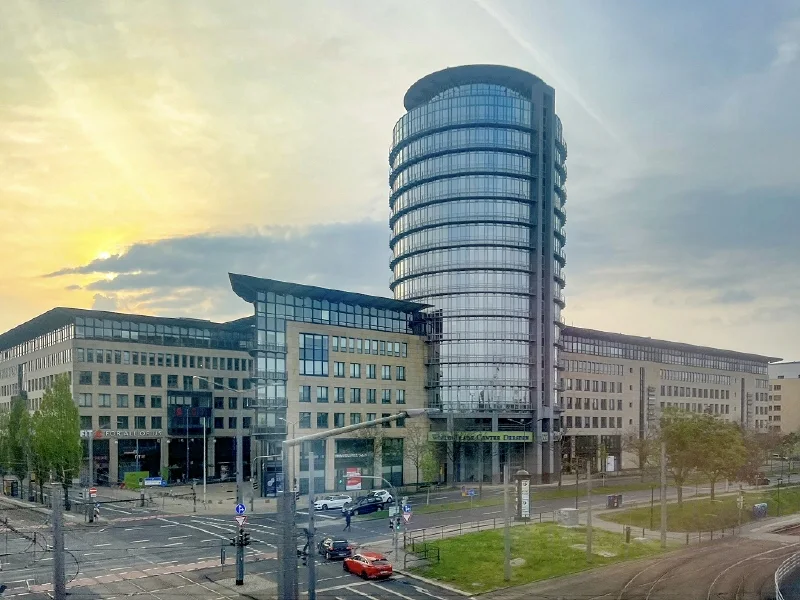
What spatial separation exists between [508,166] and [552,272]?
18.7 metres

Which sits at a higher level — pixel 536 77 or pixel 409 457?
pixel 536 77

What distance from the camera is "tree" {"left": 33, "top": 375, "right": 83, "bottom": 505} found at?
7438cm

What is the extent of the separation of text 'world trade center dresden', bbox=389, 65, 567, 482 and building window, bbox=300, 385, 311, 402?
990 inches

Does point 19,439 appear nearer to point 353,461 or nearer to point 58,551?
point 353,461

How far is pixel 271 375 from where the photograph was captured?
282 feet

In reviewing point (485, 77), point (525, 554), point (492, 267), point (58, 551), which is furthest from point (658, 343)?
point (58, 551)

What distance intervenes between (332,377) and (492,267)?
110ft

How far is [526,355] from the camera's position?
365 ft

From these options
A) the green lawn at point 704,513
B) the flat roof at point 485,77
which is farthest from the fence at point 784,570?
the flat roof at point 485,77

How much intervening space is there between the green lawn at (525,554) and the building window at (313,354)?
37.8 meters

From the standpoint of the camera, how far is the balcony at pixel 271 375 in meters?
84.6

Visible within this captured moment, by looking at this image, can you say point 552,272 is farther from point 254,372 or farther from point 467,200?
point 254,372

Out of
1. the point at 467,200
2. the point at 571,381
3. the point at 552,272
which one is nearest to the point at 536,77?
the point at 467,200

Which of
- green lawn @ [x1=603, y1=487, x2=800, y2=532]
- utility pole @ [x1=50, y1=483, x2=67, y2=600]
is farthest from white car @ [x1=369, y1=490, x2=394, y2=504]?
utility pole @ [x1=50, y1=483, x2=67, y2=600]
